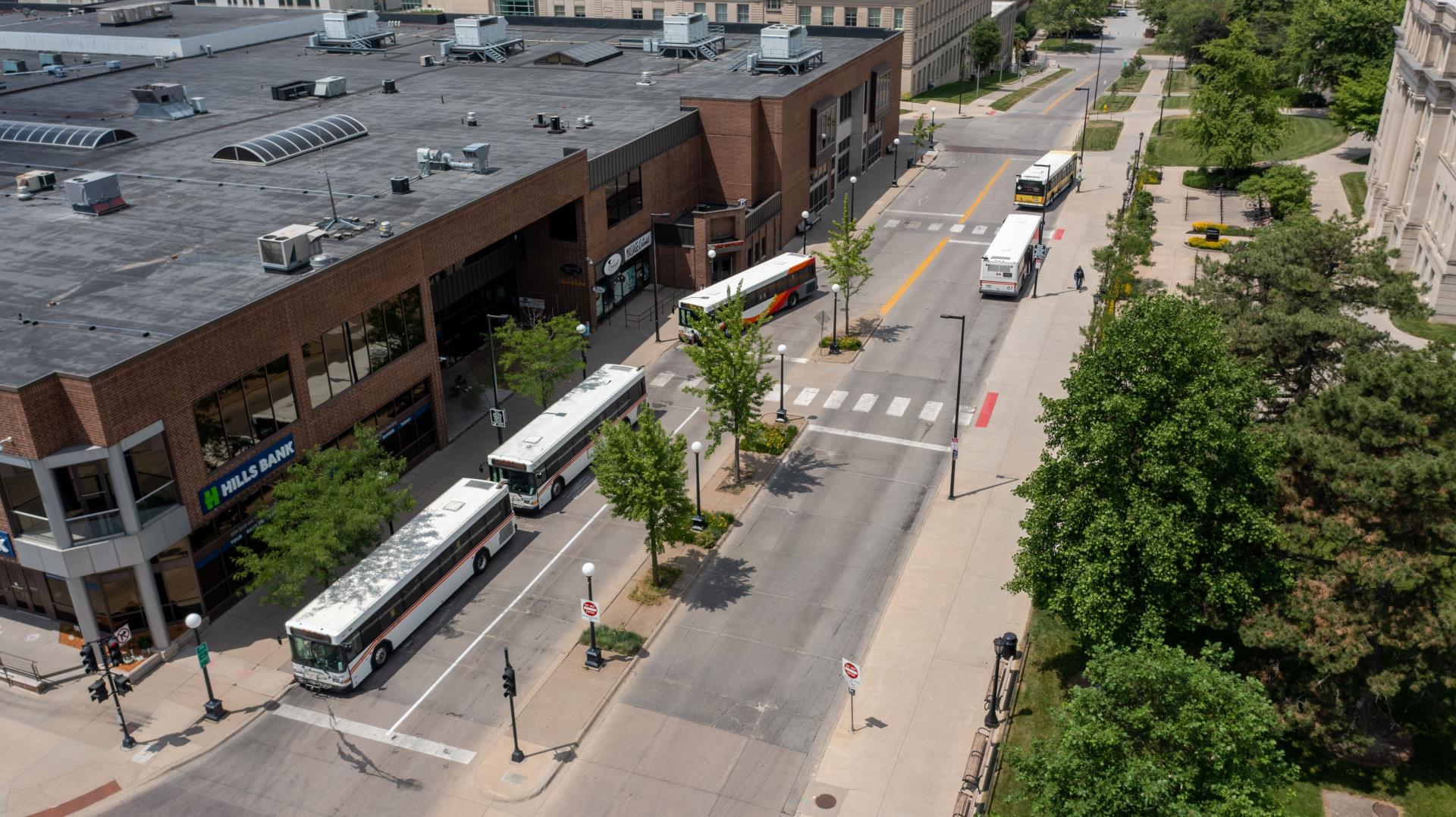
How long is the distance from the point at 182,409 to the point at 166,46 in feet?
221

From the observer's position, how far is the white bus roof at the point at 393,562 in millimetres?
34031

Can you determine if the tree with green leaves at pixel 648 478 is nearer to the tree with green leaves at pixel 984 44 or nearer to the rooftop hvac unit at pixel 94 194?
the rooftop hvac unit at pixel 94 194

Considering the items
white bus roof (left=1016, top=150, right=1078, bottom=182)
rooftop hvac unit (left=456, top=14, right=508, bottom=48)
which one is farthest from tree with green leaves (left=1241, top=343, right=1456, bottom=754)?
rooftop hvac unit (left=456, top=14, right=508, bottom=48)

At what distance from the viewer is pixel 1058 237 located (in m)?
77.1

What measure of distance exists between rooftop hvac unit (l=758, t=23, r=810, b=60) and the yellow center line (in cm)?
1703

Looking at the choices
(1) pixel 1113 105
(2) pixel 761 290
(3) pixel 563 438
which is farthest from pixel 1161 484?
(1) pixel 1113 105

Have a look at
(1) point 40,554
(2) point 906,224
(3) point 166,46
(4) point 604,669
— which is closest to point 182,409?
(1) point 40,554

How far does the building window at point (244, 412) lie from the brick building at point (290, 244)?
0.29ft

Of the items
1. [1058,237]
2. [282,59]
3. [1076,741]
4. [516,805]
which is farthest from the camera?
[282,59]

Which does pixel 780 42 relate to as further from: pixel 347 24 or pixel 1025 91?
pixel 1025 91

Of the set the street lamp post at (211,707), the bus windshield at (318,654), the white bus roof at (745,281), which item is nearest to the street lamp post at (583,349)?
the white bus roof at (745,281)

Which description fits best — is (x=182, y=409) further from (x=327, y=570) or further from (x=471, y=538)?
(x=471, y=538)

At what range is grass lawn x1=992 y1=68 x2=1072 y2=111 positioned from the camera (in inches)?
4875

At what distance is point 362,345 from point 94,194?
1422 cm
